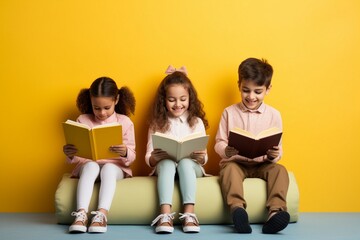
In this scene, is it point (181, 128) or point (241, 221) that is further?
point (181, 128)

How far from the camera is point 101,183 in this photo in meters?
3.35

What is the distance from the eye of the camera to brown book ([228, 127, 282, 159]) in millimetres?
3252

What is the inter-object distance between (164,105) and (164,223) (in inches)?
38.0

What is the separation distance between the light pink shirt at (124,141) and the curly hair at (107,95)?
8cm

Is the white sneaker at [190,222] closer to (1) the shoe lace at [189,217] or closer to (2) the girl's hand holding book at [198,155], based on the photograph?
(1) the shoe lace at [189,217]

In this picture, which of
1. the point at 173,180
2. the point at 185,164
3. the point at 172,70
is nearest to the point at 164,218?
the point at 173,180

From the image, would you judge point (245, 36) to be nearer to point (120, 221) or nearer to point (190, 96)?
point (190, 96)

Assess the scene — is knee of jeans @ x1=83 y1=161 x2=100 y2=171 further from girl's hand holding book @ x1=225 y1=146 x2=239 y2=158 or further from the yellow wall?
girl's hand holding book @ x1=225 y1=146 x2=239 y2=158

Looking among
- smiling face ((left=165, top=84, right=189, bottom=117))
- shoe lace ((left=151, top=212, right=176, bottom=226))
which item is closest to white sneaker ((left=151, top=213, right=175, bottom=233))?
shoe lace ((left=151, top=212, right=176, bottom=226))

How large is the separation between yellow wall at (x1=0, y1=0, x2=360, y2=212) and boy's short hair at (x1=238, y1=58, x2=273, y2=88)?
0.82 feet

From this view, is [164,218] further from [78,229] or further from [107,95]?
[107,95]

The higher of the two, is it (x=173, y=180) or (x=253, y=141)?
(x=253, y=141)

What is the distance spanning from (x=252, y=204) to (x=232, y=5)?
144 centimetres

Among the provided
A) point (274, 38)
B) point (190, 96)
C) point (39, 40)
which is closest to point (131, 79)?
point (190, 96)
